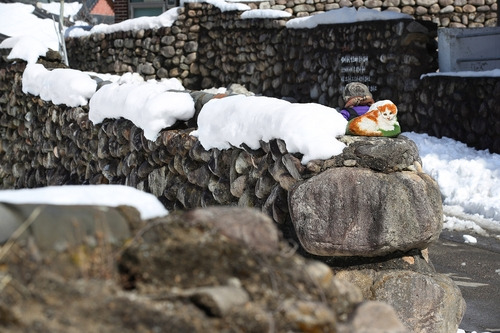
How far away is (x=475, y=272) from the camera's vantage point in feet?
23.3

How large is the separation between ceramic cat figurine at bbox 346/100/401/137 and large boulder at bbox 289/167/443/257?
40 cm

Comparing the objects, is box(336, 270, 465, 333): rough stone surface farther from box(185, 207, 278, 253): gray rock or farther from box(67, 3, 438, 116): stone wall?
box(67, 3, 438, 116): stone wall

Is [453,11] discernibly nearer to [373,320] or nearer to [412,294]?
[412,294]

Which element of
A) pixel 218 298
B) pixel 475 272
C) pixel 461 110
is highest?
pixel 218 298

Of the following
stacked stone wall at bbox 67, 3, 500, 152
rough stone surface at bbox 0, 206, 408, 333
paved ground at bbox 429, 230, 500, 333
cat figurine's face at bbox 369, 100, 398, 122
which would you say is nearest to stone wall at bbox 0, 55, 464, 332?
cat figurine's face at bbox 369, 100, 398, 122

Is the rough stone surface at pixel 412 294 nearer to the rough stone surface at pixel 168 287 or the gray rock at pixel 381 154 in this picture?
the gray rock at pixel 381 154

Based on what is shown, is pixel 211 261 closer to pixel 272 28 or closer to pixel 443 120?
pixel 443 120

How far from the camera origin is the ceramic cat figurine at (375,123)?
197 inches

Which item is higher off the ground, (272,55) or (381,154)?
(381,154)

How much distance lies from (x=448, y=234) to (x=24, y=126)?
5.34 metres

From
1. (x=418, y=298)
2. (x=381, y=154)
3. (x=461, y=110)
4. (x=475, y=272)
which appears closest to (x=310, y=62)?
(x=461, y=110)

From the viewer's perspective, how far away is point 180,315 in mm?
2041

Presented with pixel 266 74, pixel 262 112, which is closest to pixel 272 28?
pixel 266 74

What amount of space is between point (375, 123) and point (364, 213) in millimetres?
656
